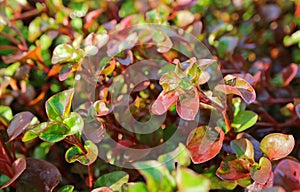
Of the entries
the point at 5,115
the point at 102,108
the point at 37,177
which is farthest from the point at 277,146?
the point at 5,115

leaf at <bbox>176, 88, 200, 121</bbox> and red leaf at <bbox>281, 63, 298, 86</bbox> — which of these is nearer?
leaf at <bbox>176, 88, 200, 121</bbox>

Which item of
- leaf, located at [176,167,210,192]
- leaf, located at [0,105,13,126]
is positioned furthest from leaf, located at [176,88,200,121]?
leaf, located at [0,105,13,126]

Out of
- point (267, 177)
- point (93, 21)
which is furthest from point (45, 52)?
point (267, 177)

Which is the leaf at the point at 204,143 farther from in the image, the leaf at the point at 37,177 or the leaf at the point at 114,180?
the leaf at the point at 37,177

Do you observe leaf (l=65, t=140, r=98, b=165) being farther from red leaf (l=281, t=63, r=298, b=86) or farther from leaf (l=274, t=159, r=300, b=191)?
red leaf (l=281, t=63, r=298, b=86)

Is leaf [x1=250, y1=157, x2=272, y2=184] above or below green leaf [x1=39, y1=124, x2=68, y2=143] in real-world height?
below

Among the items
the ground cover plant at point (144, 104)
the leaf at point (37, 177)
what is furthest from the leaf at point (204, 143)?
the leaf at point (37, 177)

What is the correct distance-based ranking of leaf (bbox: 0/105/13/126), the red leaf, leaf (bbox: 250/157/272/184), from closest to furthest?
leaf (bbox: 250/157/272/184)
leaf (bbox: 0/105/13/126)
the red leaf

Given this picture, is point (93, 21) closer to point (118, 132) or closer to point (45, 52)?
point (45, 52)
